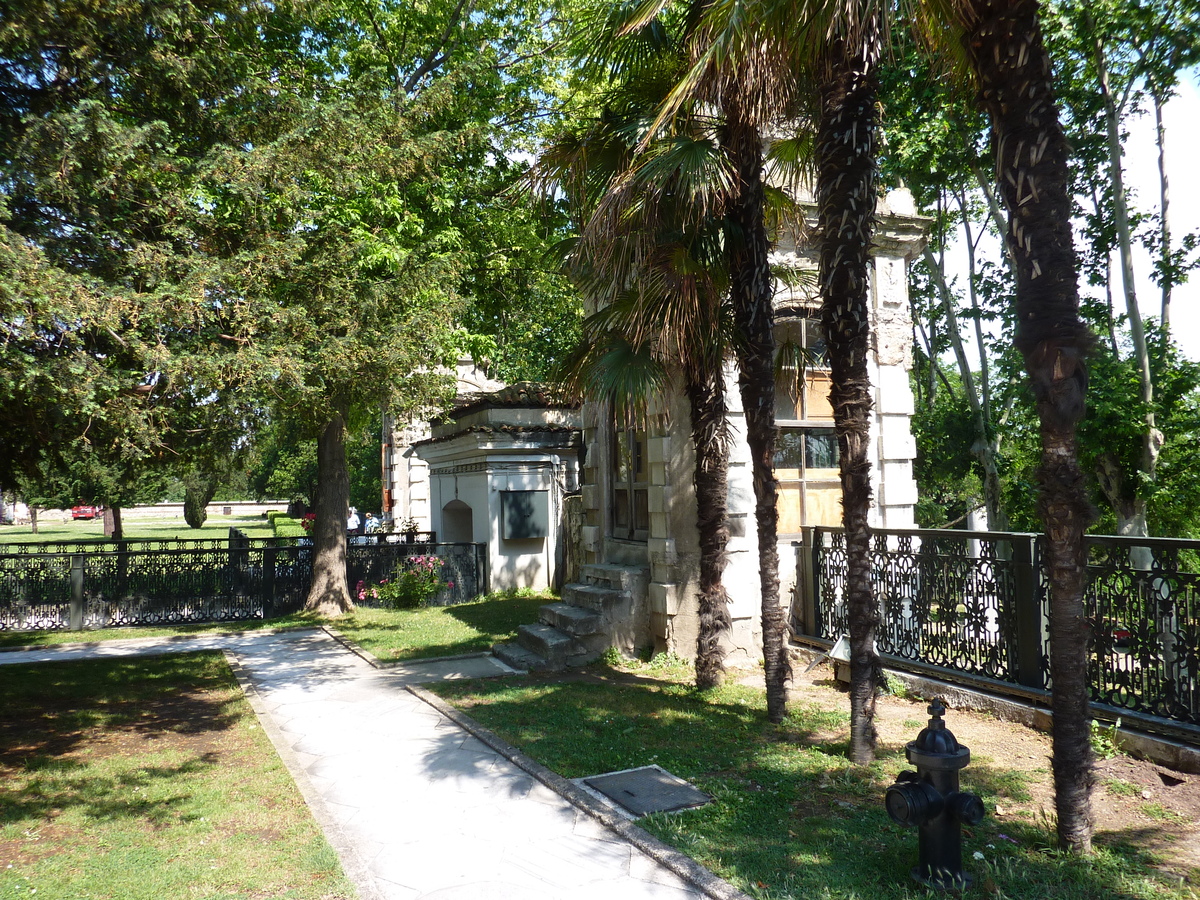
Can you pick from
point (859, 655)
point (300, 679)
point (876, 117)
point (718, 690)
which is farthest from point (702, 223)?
point (300, 679)

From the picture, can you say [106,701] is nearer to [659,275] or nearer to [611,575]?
[611,575]

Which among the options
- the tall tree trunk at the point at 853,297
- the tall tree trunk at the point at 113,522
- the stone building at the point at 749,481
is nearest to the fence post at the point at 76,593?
the stone building at the point at 749,481

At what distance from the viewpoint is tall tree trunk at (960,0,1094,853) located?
4395 mm

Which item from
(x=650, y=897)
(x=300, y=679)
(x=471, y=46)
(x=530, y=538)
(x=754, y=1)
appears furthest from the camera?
(x=530, y=538)

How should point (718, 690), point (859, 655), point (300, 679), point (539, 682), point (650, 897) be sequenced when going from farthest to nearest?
point (300, 679)
point (539, 682)
point (718, 690)
point (859, 655)
point (650, 897)

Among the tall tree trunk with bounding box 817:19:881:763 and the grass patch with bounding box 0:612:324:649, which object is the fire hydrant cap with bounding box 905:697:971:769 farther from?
the grass patch with bounding box 0:612:324:649

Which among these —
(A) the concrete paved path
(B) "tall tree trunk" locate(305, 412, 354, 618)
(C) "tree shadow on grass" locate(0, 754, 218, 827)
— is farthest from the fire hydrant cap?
(B) "tall tree trunk" locate(305, 412, 354, 618)

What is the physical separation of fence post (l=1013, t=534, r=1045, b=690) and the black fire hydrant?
3.22 m

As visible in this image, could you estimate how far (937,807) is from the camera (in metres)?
4.20

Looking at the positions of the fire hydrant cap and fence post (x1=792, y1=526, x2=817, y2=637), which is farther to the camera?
fence post (x1=792, y1=526, x2=817, y2=637)

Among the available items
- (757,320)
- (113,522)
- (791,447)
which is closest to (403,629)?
(791,447)

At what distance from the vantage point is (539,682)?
9.37 meters

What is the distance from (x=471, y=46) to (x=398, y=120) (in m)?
6.14

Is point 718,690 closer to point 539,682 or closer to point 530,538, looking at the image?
point 539,682
